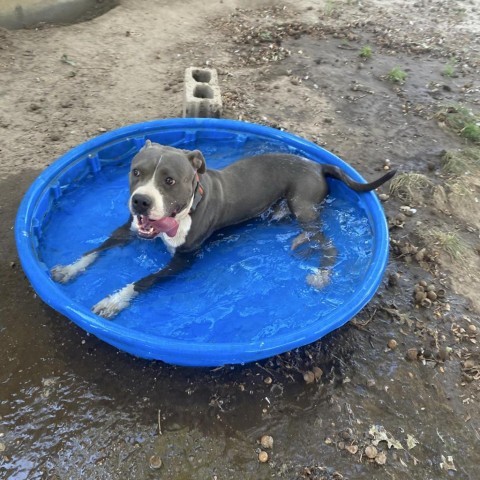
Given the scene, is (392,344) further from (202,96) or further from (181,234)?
(202,96)

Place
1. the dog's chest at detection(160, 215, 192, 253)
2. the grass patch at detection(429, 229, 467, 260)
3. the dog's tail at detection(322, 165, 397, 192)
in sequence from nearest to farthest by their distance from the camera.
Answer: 1. the dog's chest at detection(160, 215, 192, 253)
2. the dog's tail at detection(322, 165, 397, 192)
3. the grass patch at detection(429, 229, 467, 260)

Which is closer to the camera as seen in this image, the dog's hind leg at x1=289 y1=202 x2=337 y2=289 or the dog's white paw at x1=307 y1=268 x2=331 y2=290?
the dog's white paw at x1=307 y1=268 x2=331 y2=290

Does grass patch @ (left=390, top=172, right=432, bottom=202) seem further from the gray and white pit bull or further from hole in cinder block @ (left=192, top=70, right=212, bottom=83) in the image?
hole in cinder block @ (left=192, top=70, right=212, bottom=83)

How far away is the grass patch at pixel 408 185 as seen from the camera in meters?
5.88

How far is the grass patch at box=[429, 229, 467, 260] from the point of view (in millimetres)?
5188

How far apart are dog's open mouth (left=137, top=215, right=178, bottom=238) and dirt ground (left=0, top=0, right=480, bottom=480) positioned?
3.45 feet

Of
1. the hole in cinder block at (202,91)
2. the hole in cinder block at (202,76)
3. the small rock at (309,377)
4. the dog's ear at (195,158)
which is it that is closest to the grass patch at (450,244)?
the small rock at (309,377)

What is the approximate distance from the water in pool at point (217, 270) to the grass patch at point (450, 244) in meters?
0.76

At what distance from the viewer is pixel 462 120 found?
7.20 m

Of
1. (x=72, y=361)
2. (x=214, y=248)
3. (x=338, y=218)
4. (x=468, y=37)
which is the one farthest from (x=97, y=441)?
(x=468, y=37)

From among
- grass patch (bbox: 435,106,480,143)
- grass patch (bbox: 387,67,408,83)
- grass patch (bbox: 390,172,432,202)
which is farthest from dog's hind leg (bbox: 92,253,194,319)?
grass patch (bbox: 387,67,408,83)

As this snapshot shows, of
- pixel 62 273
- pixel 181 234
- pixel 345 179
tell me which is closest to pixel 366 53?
pixel 345 179

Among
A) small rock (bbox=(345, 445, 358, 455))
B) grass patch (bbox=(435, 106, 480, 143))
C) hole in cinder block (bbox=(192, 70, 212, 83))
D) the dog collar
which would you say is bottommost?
small rock (bbox=(345, 445, 358, 455))

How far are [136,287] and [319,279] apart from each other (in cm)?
177
